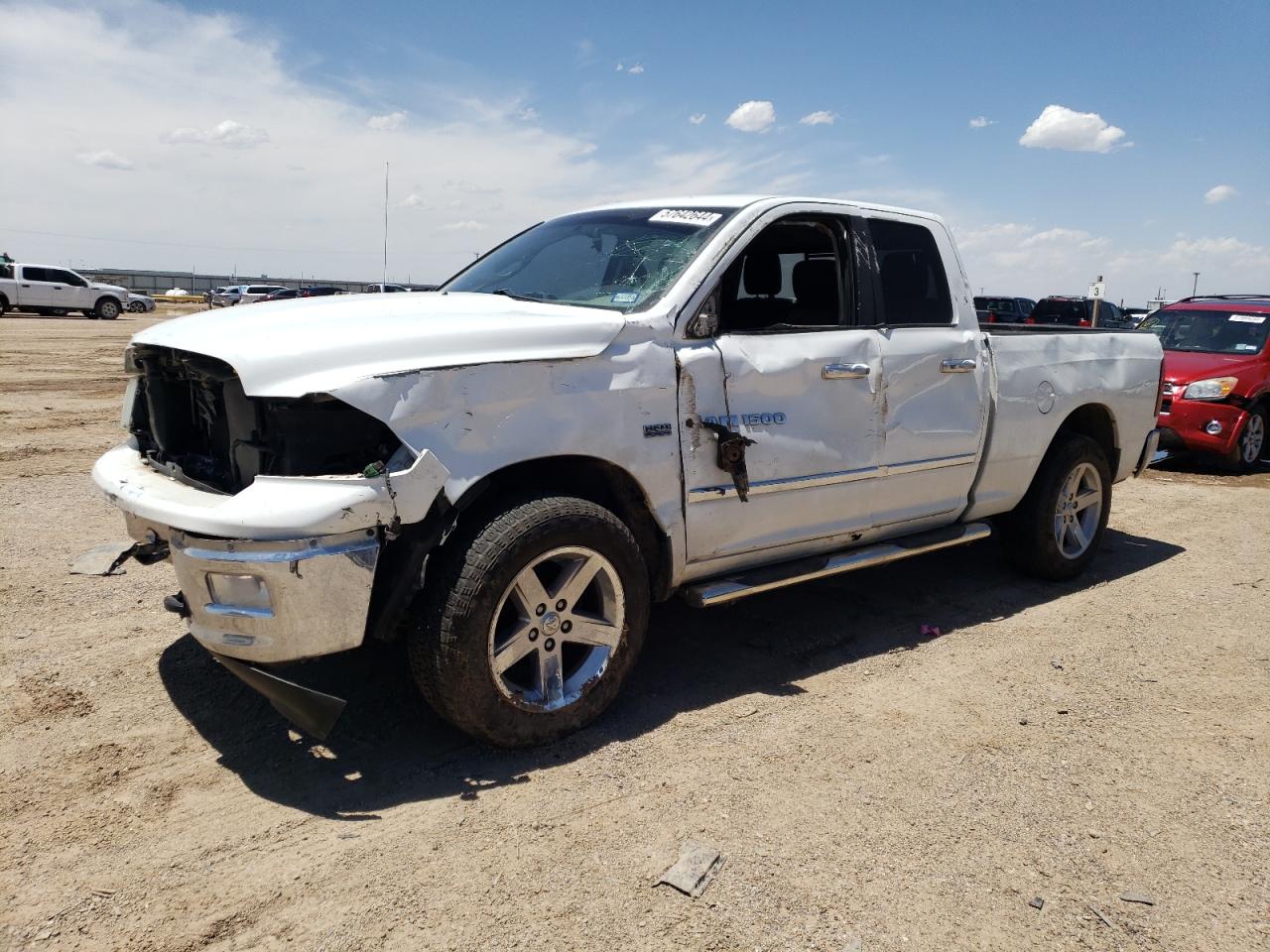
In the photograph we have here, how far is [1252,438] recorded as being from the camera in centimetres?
1015

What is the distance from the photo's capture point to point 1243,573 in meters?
6.09

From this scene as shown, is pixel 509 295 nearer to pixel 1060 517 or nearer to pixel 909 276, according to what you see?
pixel 909 276

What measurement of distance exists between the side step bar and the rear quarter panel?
30 cm

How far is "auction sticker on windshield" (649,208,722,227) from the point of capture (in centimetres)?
400

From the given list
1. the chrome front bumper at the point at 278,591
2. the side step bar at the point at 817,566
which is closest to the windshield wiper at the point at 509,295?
the side step bar at the point at 817,566

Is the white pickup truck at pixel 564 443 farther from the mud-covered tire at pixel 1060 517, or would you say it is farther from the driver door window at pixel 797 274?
the mud-covered tire at pixel 1060 517

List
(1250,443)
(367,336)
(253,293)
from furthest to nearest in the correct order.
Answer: (253,293) → (1250,443) → (367,336)

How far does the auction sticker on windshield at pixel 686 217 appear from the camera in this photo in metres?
4.00

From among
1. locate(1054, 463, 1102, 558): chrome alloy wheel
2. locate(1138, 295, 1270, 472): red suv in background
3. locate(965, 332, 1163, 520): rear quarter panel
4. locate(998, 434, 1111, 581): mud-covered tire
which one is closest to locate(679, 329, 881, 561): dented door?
locate(965, 332, 1163, 520): rear quarter panel

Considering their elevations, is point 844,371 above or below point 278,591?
above

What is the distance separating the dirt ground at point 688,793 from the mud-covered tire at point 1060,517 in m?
0.58

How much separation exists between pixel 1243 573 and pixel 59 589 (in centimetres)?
707

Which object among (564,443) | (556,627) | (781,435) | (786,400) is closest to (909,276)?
(786,400)

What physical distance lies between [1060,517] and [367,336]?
4345 millimetres
